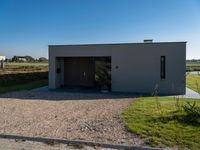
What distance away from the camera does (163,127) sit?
245 inches

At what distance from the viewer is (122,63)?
48.1ft

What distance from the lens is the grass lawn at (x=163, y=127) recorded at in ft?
17.0

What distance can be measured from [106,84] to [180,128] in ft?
30.3

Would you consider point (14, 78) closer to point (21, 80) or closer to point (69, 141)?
point (21, 80)

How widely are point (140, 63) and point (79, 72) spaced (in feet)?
17.4

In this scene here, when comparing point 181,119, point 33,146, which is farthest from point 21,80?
point 181,119

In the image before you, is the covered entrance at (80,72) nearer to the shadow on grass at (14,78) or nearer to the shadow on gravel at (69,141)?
the shadow on grass at (14,78)

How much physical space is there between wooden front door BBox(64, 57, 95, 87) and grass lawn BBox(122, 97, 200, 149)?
9.31 m

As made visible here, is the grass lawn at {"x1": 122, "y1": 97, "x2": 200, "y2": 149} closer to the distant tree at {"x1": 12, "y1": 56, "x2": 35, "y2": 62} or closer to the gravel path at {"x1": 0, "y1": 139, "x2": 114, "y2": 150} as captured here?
the gravel path at {"x1": 0, "y1": 139, "x2": 114, "y2": 150}

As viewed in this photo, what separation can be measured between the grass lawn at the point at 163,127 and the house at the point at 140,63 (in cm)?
593

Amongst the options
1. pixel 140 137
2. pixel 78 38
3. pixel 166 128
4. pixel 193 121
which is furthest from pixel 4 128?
pixel 78 38

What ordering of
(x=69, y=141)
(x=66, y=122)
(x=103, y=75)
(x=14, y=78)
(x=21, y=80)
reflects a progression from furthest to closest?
(x=14, y=78)
(x=21, y=80)
(x=103, y=75)
(x=66, y=122)
(x=69, y=141)

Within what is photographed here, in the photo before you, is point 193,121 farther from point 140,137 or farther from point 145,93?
point 145,93

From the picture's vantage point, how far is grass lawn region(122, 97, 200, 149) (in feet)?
17.0
